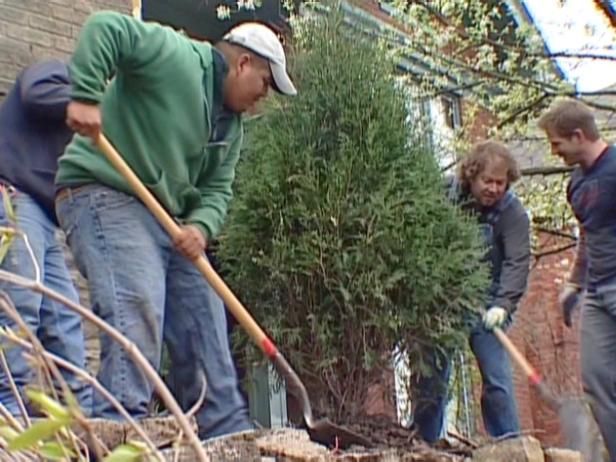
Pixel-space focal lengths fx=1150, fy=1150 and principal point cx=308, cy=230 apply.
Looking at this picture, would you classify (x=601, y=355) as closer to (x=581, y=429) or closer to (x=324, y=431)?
(x=581, y=429)

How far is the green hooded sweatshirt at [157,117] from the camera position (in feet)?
12.7

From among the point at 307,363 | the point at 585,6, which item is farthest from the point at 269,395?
the point at 585,6

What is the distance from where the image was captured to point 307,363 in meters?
6.57

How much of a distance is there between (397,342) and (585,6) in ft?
20.2

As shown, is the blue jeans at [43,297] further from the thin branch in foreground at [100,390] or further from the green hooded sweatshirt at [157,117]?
the thin branch in foreground at [100,390]

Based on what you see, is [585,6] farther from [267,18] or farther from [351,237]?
[351,237]

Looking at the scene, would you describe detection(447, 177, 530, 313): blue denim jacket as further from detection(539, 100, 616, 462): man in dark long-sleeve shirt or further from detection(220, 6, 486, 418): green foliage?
detection(539, 100, 616, 462): man in dark long-sleeve shirt

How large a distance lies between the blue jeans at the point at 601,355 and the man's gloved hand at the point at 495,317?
27.5 inches

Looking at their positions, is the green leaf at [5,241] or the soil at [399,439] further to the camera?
the soil at [399,439]

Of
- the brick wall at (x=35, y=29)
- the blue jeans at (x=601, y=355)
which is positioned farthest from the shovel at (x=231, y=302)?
the brick wall at (x=35, y=29)

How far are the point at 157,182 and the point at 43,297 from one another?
60cm

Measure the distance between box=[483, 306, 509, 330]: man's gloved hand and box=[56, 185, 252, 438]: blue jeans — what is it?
6.80 feet

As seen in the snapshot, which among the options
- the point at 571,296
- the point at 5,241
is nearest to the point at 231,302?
the point at 571,296

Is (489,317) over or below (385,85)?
below
